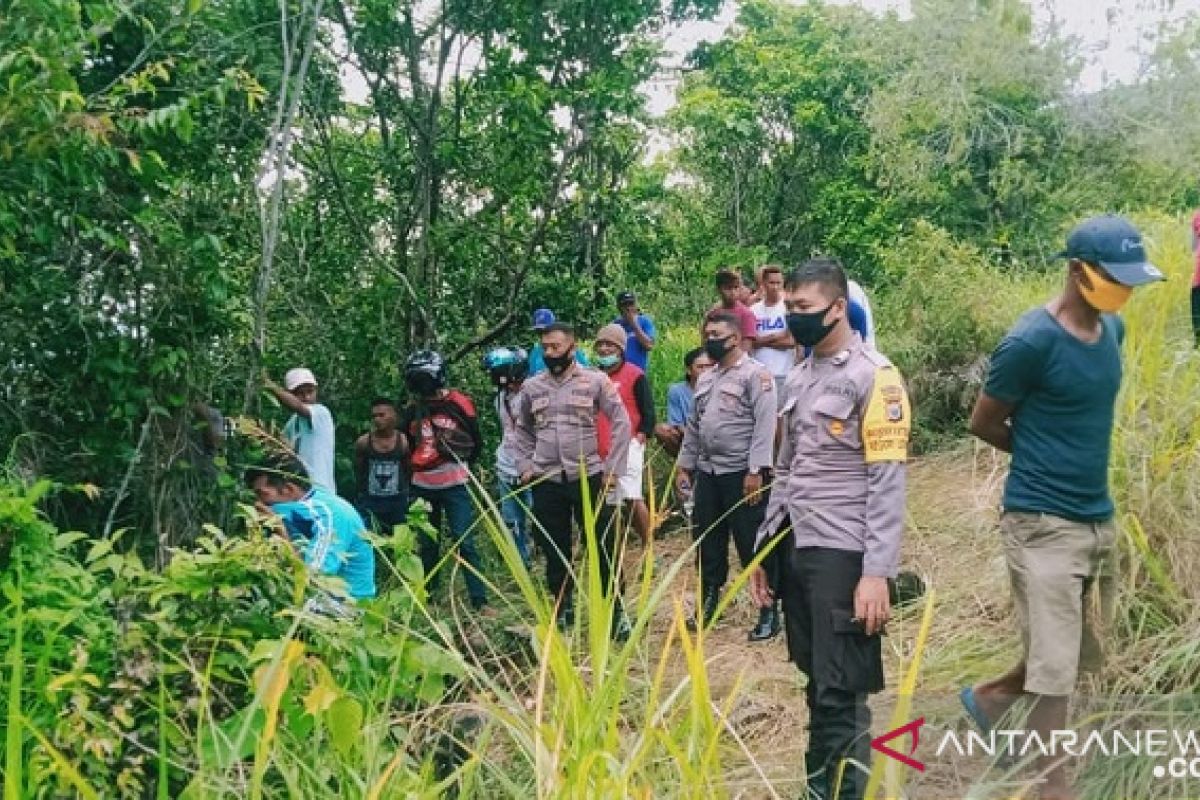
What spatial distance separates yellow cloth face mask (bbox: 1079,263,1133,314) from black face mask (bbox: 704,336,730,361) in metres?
2.38

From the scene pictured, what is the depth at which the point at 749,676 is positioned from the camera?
459 cm

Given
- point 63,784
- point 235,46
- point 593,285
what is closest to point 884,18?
point 593,285

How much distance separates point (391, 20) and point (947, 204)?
1184cm

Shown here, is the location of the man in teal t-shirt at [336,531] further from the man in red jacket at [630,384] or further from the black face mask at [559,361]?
the man in red jacket at [630,384]

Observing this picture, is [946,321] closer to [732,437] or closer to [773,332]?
[773,332]

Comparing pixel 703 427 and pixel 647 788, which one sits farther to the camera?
pixel 703 427

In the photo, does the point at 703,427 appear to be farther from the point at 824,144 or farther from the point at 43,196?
the point at 824,144

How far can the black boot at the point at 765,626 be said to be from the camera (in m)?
5.16

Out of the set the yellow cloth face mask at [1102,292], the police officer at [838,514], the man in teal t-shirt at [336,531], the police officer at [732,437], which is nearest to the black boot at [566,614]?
the police officer at [732,437]

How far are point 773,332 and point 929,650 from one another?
3.00 metres

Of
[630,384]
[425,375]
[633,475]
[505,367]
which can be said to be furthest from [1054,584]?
[505,367]

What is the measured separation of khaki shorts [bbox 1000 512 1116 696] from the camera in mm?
2984

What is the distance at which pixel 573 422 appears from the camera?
5426mm

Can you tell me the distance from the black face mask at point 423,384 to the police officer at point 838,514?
3.31 metres
